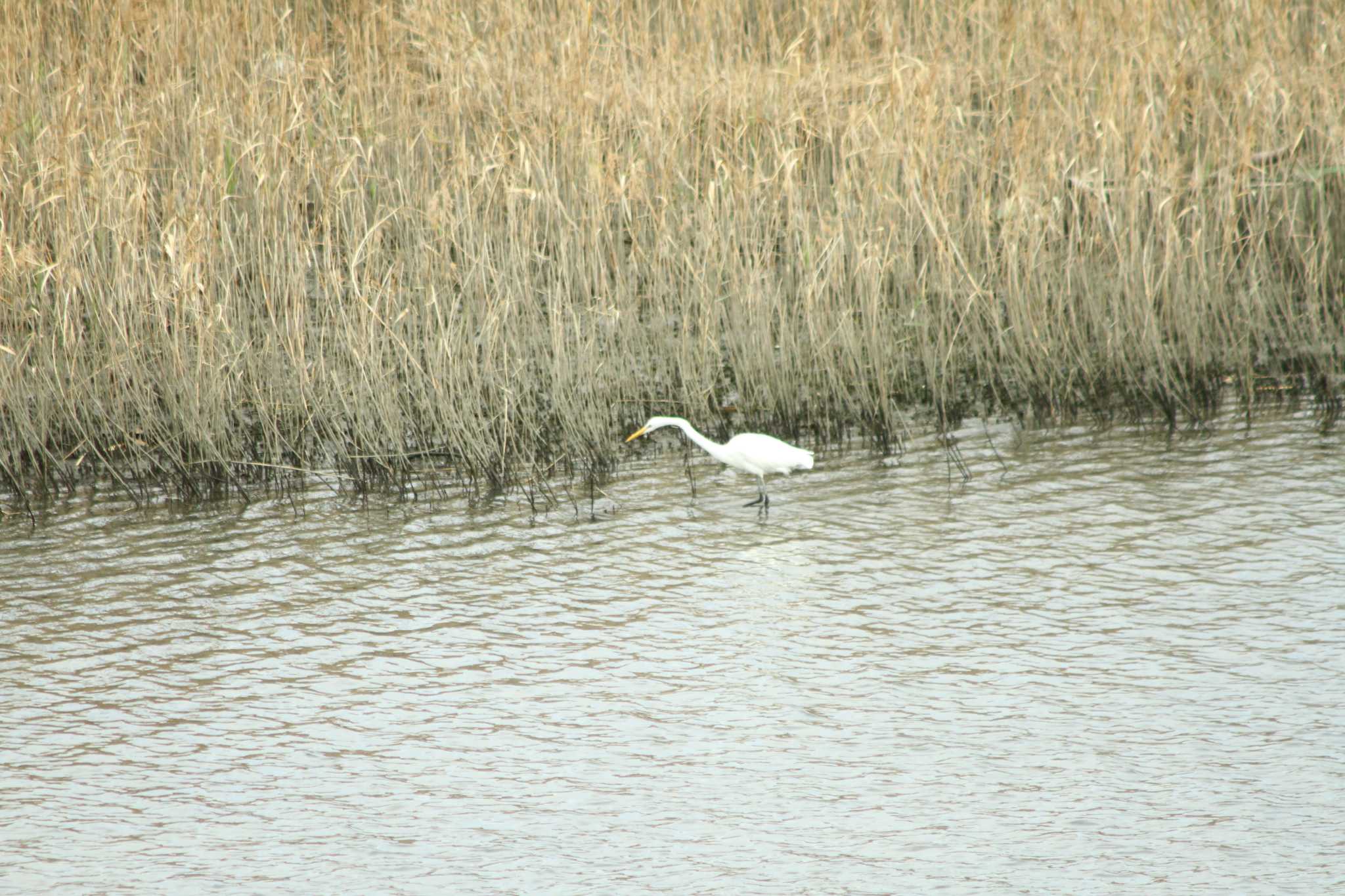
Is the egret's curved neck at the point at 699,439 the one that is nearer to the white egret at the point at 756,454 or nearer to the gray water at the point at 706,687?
the white egret at the point at 756,454

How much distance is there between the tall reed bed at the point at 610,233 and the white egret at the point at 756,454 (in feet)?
1.40

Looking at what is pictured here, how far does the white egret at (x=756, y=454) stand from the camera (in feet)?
19.6

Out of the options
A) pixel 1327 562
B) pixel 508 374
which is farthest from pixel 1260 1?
pixel 508 374

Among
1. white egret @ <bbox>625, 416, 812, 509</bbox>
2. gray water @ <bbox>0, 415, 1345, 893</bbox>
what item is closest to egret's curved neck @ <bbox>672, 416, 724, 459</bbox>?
white egret @ <bbox>625, 416, 812, 509</bbox>

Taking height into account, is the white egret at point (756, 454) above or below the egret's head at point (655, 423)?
below

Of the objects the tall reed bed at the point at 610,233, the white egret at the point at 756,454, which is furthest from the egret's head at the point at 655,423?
the tall reed bed at the point at 610,233

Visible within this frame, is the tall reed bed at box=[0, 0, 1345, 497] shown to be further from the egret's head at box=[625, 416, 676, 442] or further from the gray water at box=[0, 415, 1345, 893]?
the gray water at box=[0, 415, 1345, 893]

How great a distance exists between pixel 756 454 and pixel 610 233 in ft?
4.40

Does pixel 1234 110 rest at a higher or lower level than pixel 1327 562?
higher

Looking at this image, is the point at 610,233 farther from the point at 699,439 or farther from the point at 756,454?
the point at 756,454

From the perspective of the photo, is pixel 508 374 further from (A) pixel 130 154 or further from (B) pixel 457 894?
(B) pixel 457 894

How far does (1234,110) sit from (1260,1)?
668mm

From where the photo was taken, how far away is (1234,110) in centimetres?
694

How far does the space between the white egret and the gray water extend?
153 millimetres
